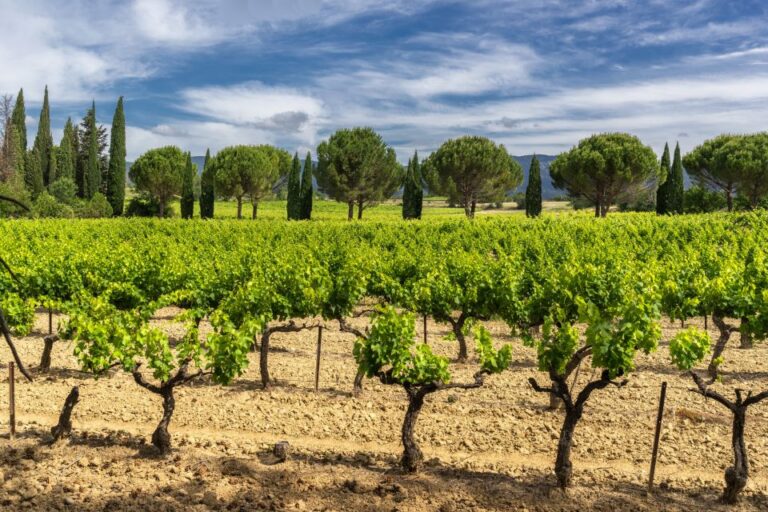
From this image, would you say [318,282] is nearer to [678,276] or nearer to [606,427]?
[606,427]

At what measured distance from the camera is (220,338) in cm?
894

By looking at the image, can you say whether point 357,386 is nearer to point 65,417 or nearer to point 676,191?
point 65,417

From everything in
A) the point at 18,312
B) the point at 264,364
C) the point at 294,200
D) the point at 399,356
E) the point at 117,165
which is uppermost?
the point at 117,165

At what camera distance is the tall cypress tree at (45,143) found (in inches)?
2704

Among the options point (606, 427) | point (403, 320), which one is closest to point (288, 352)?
point (403, 320)

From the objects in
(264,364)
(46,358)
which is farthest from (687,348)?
(46,358)

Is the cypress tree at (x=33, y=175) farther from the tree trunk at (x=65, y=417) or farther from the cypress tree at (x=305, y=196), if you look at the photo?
the tree trunk at (x=65, y=417)

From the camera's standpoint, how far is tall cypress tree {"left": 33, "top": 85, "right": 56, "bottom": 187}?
2704 inches

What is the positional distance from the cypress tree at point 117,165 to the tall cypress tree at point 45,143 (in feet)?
33.3

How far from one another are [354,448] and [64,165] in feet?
229

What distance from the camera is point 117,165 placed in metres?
62.7

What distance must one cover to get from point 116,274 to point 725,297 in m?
14.4

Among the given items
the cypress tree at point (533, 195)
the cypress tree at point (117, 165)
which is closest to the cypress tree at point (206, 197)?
the cypress tree at point (117, 165)

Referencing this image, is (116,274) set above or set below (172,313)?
above
